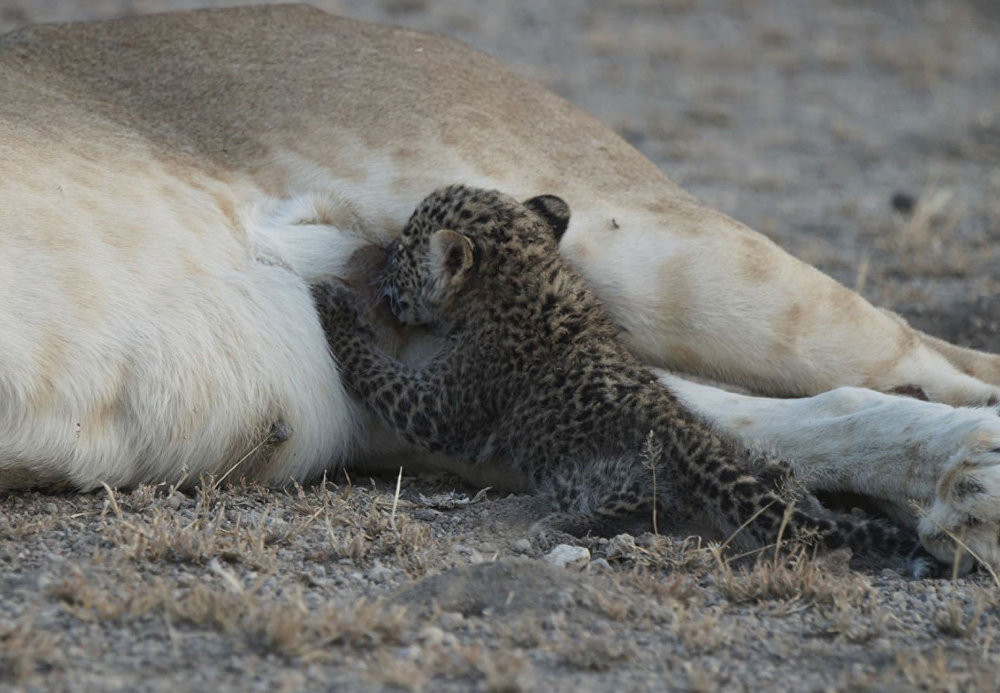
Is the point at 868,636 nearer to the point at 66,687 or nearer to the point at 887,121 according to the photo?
the point at 66,687

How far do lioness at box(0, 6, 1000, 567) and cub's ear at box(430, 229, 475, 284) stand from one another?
0.30 meters

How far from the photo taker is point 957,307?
5.49m

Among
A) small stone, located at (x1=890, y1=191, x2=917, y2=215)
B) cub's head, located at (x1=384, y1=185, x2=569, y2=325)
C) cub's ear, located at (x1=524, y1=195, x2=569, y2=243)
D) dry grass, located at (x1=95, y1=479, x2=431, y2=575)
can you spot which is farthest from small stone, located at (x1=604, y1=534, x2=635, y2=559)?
small stone, located at (x1=890, y1=191, x2=917, y2=215)

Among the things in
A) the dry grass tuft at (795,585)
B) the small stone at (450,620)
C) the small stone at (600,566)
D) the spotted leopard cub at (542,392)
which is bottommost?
the small stone at (600,566)

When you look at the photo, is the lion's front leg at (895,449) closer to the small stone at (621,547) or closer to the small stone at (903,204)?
the small stone at (621,547)

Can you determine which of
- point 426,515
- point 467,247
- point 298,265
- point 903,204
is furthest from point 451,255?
point 903,204

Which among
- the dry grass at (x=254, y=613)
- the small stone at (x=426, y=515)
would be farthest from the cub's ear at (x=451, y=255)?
the dry grass at (x=254, y=613)

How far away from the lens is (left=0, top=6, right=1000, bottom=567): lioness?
3309 mm

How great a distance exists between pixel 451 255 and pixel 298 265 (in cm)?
44

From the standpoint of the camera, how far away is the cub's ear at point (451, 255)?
12.3ft

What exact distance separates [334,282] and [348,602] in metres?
A: 1.45

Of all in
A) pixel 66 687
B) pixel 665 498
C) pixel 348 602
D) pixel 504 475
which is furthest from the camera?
pixel 504 475

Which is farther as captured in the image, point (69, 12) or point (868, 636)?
point (69, 12)

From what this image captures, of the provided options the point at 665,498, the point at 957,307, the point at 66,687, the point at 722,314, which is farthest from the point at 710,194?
the point at 66,687
